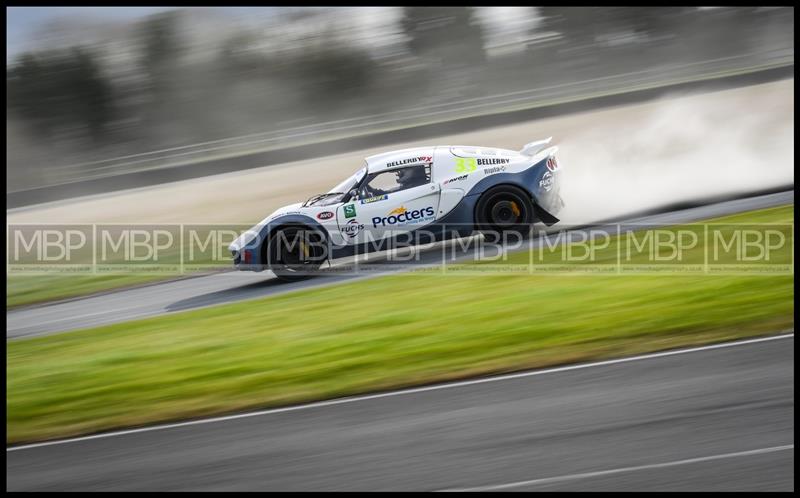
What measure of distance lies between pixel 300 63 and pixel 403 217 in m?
26.2

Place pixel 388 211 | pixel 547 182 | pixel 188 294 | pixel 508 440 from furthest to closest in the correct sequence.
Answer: pixel 188 294
pixel 547 182
pixel 388 211
pixel 508 440

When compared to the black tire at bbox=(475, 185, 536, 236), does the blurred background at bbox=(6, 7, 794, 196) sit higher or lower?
higher

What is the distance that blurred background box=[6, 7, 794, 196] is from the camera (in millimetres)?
33531

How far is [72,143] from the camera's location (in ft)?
110

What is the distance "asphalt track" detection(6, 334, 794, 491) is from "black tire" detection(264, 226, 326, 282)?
14.8 ft

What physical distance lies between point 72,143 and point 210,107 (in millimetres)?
5836

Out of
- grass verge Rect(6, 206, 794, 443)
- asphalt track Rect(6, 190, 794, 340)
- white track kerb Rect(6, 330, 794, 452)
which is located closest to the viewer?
white track kerb Rect(6, 330, 794, 452)

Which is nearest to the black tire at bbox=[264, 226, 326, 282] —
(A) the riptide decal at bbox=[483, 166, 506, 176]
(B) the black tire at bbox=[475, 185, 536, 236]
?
(B) the black tire at bbox=[475, 185, 536, 236]

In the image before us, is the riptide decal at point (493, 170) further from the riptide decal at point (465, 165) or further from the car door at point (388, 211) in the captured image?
the car door at point (388, 211)

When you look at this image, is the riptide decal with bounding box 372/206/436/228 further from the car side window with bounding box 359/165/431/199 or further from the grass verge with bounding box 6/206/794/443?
the grass verge with bounding box 6/206/794/443

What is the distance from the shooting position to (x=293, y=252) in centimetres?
1180

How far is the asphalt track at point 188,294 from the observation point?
38.5 feet

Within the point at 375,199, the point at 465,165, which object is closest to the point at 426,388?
the point at 375,199

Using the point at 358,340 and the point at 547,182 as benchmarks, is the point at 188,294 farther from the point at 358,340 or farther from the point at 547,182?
the point at 547,182
